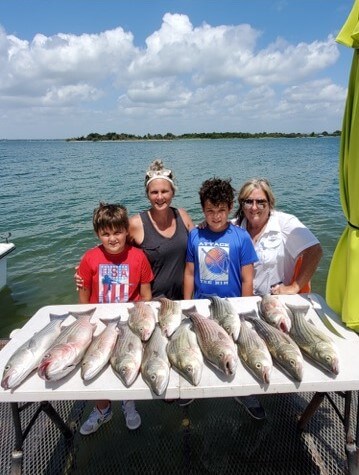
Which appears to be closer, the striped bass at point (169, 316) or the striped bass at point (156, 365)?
the striped bass at point (156, 365)

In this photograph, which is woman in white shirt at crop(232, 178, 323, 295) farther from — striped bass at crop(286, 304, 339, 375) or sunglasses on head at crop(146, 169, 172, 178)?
striped bass at crop(286, 304, 339, 375)

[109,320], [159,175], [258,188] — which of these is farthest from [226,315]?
[159,175]

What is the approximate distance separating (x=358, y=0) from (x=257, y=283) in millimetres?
2672

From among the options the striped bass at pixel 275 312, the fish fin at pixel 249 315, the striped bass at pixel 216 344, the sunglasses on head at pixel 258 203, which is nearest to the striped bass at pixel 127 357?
the striped bass at pixel 216 344

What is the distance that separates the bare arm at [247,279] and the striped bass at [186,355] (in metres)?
1.24

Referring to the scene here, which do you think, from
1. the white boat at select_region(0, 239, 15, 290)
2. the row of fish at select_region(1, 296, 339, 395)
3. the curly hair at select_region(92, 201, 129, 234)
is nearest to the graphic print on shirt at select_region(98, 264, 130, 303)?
the curly hair at select_region(92, 201, 129, 234)

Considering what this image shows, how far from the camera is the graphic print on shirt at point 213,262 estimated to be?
350 centimetres

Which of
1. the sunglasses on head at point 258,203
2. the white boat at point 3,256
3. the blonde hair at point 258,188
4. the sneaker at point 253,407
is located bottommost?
the white boat at point 3,256

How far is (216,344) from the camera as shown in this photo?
2205 millimetres

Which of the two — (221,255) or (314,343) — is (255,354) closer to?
(314,343)

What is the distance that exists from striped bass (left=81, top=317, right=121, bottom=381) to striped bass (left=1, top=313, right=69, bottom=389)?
312mm

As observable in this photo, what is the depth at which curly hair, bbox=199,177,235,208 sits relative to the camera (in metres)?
3.36

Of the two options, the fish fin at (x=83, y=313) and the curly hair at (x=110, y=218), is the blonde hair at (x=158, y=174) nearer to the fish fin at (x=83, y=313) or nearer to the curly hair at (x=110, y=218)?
the curly hair at (x=110, y=218)

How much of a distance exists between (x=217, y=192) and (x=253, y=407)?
219cm
